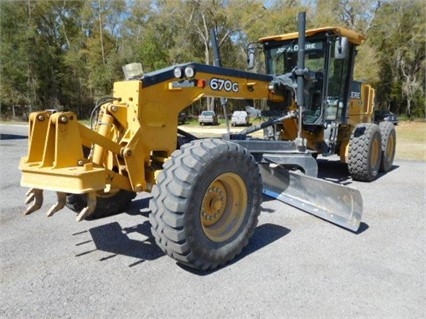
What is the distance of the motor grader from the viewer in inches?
128

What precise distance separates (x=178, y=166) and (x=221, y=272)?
106cm

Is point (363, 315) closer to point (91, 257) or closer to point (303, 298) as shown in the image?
point (303, 298)

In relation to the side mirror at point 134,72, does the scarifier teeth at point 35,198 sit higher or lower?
lower

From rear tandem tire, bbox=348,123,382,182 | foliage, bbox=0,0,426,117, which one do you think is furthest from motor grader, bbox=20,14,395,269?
foliage, bbox=0,0,426,117

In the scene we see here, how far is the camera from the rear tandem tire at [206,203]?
10.6ft

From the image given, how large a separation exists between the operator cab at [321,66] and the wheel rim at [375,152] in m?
0.76

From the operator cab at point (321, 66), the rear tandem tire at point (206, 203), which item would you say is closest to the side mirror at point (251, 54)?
the operator cab at point (321, 66)

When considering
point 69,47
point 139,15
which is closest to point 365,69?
point 139,15

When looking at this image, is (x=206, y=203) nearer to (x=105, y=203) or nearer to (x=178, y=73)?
(x=178, y=73)

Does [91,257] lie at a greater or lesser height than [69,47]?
lesser

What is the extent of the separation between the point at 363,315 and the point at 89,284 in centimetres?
220

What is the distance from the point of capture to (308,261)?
12.2ft

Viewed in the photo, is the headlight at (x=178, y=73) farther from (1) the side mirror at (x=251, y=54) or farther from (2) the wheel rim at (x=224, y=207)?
(1) the side mirror at (x=251, y=54)

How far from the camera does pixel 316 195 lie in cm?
509
